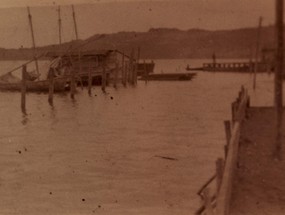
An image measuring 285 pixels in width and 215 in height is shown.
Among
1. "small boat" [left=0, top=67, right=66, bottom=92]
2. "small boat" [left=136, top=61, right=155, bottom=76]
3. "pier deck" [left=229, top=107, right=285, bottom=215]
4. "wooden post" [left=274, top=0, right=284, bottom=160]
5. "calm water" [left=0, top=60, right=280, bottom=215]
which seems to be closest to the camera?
"pier deck" [left=229, top=107, right=285, bottom=215]

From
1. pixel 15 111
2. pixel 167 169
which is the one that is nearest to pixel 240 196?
pixel 167 169

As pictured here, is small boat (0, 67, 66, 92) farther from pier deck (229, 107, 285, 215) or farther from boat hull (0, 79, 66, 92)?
pier deck (229, 107, 285, 215)

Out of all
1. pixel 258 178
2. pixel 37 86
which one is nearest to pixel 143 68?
pixel 37 86

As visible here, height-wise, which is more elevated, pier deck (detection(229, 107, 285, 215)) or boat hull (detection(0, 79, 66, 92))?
pier deck (detection(229, 107, 285, 215))

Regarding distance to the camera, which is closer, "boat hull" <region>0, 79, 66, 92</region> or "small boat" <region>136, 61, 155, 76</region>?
"boat hull" <region>0, 79, 66, 92</region>

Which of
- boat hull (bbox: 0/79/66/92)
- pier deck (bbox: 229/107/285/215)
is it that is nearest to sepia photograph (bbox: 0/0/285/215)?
pier deck (bbox: 229/107/285/215)

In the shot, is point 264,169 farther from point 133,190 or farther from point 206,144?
point 206,144

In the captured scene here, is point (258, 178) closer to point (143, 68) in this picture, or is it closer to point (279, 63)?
point (279, 63)

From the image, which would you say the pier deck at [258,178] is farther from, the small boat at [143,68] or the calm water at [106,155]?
the small boat at [143,68]
